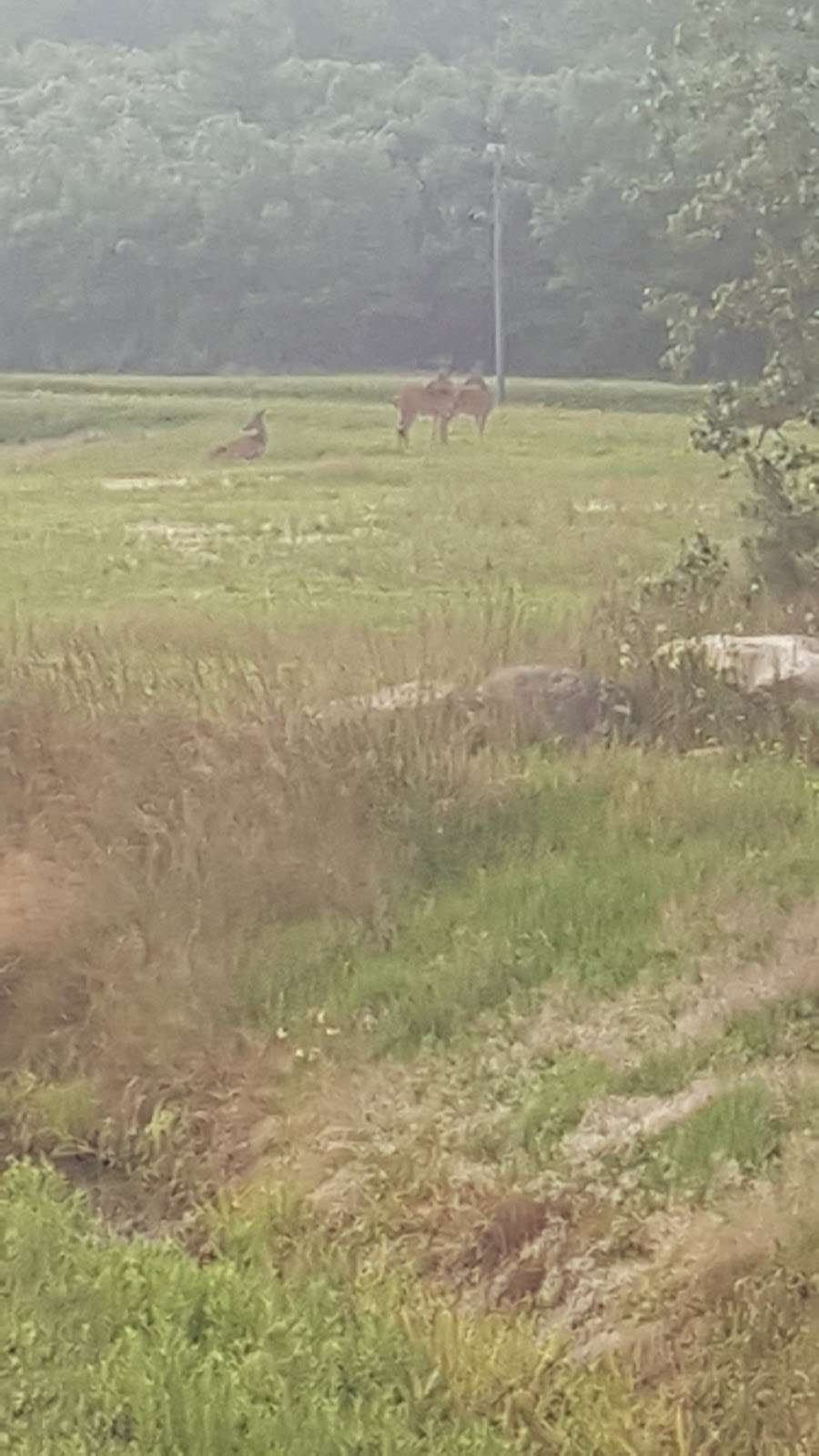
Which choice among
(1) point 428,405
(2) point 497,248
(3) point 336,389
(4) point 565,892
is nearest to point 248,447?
(1) point 428,405

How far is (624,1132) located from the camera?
23.4 ft

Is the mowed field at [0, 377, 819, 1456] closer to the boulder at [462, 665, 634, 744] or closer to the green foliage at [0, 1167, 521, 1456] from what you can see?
the green foliage at [0, 1167, 521, 1456]

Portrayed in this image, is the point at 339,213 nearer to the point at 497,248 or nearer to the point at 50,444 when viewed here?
the point at 497,248

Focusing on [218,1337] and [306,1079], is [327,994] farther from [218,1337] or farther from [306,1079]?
[218,1337]

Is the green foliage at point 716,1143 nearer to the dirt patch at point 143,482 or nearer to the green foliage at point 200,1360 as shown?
Answer: the green foliage at point 200,1360

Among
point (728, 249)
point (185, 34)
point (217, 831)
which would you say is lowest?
point (217, 831)

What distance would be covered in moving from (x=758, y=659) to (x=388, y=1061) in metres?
3.56

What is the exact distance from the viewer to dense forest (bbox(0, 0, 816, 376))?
3781 centimetres

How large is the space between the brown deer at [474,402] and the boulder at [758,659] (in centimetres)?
1579

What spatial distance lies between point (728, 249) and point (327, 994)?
354 inches

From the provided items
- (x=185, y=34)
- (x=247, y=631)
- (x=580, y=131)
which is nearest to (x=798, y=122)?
(x=247, y=631)

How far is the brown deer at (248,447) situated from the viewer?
2523 cm

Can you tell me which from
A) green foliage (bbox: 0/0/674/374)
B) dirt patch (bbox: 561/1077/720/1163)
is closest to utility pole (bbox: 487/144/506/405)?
green foliage (bbox: 0/0/674/374)

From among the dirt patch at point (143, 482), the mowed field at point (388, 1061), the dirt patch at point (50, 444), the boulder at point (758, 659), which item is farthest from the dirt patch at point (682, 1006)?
the dirt patch at point (50, 444)
